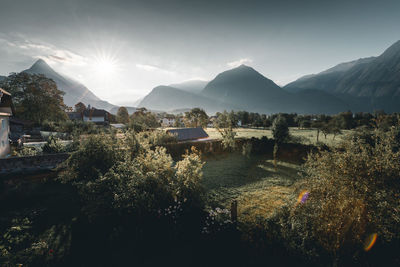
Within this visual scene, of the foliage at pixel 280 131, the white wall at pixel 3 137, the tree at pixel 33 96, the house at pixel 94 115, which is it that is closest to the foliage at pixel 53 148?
the white wall at pixel 3 137

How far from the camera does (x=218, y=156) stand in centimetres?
2120

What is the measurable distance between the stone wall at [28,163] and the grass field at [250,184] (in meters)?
12.9

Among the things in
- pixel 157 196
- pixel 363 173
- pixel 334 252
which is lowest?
pixel 334 252

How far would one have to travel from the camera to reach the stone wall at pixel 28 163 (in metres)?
11.9

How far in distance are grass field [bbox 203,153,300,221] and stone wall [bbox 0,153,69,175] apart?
12.9 m

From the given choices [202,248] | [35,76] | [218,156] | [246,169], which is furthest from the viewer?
[35,76]

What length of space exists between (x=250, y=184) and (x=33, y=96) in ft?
149

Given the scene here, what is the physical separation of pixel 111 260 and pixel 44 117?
44.3 m

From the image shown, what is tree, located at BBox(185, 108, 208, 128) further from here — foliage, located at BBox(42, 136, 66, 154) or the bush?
the bush

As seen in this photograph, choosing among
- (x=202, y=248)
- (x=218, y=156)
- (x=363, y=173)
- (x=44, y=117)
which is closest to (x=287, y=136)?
(x=218, y=156)

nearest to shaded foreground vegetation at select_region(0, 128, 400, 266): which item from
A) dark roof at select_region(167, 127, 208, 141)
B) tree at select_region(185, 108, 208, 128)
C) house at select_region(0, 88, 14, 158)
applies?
house at select_region(0, 88, 14, 158)

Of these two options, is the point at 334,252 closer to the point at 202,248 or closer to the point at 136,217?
the point at 202,248

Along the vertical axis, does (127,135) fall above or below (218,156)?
above

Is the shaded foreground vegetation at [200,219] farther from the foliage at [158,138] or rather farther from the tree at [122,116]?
the tree at [122,116]
